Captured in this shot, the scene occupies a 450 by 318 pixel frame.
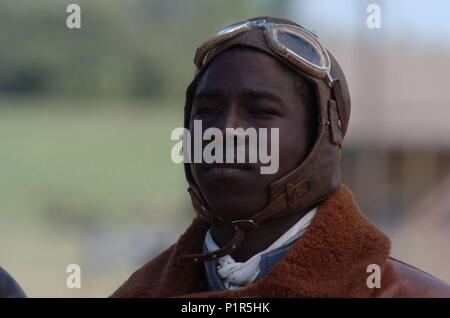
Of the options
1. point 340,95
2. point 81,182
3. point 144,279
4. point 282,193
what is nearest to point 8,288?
point 144,279

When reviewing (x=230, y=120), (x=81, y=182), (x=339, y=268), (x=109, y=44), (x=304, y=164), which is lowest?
(x=81, y=182)

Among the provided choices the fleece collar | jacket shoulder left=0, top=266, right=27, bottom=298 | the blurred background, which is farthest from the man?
the blurred background

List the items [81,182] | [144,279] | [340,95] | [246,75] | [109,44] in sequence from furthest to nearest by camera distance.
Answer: [109,44] → [81,182] → [144,279] → [340,95] → [246,75]

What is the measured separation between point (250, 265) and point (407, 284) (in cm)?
41

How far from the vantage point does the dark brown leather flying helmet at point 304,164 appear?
2.82 m

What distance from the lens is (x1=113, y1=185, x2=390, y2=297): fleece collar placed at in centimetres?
269

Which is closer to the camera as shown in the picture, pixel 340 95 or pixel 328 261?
pixel 328 261

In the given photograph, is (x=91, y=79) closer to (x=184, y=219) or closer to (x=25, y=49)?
(x=25, y=49)

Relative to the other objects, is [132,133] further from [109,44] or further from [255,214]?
[255,214]

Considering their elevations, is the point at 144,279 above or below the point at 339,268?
below

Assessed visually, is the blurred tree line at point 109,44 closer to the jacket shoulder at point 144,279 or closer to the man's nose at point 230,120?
the jacket shoulder at point 144,279

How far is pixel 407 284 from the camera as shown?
2775 millimetres

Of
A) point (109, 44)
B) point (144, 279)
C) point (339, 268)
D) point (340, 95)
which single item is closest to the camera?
point (339, 268)

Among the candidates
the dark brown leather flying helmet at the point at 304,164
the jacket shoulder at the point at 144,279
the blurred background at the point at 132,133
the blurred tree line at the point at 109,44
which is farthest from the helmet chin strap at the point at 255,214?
the blurred tree line at the point at 109,44
